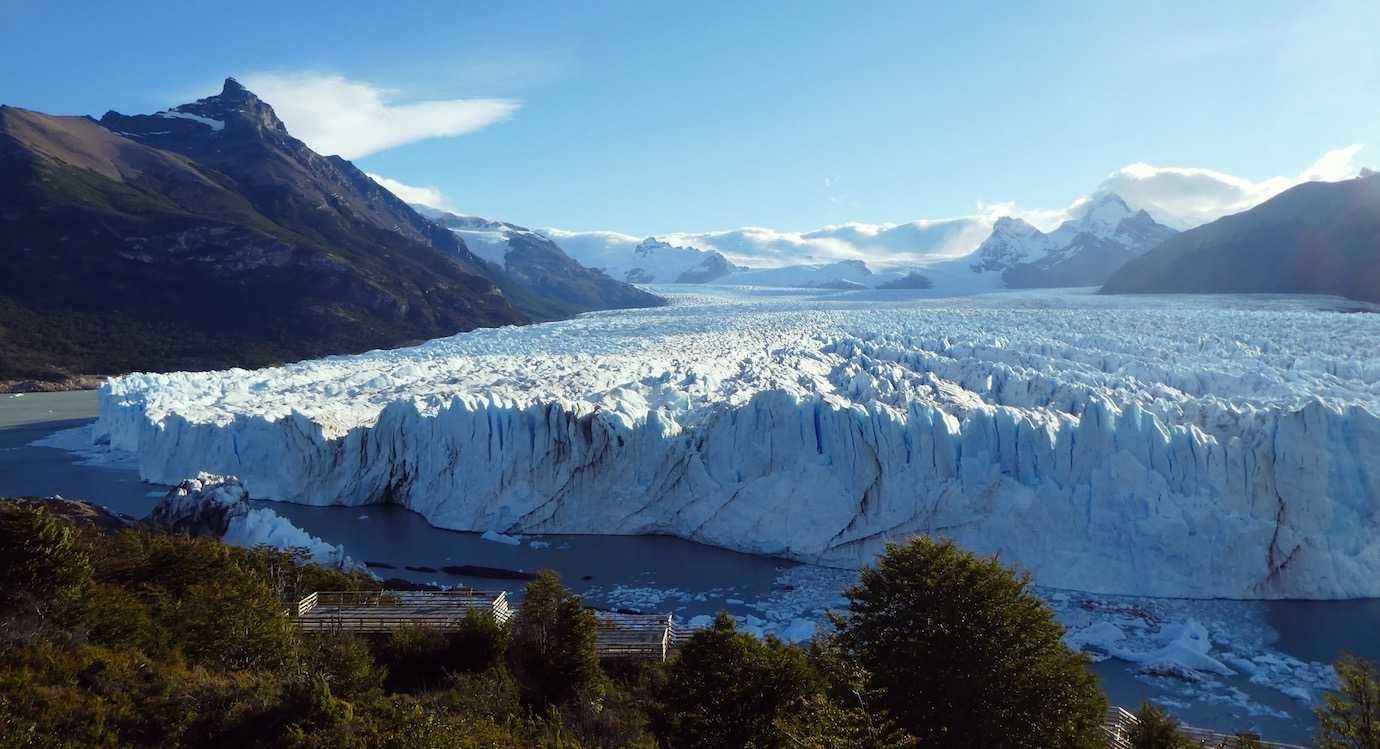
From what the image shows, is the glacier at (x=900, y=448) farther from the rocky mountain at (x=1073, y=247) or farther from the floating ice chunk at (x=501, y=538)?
the rocky mountain at (x=1073, y=247)

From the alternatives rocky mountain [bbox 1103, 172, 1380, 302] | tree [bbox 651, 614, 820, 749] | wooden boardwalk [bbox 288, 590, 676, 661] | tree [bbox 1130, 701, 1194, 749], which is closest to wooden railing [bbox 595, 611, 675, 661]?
wooden boardwalk [bbox 288, 590, 676, 661]

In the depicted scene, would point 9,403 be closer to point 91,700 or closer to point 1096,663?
point 91,700

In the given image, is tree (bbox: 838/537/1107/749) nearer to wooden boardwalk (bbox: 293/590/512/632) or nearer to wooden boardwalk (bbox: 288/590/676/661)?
wooden boardwalk (bbox: 288/590/676/661)

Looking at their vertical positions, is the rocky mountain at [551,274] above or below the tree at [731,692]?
above

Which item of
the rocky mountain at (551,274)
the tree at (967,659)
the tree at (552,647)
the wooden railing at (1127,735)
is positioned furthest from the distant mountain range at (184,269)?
the wooden railing at (1127,735)

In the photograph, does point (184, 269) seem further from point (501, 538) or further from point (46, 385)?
point (501, 538)

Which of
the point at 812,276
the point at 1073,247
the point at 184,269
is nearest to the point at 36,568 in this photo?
the point at 184,269
